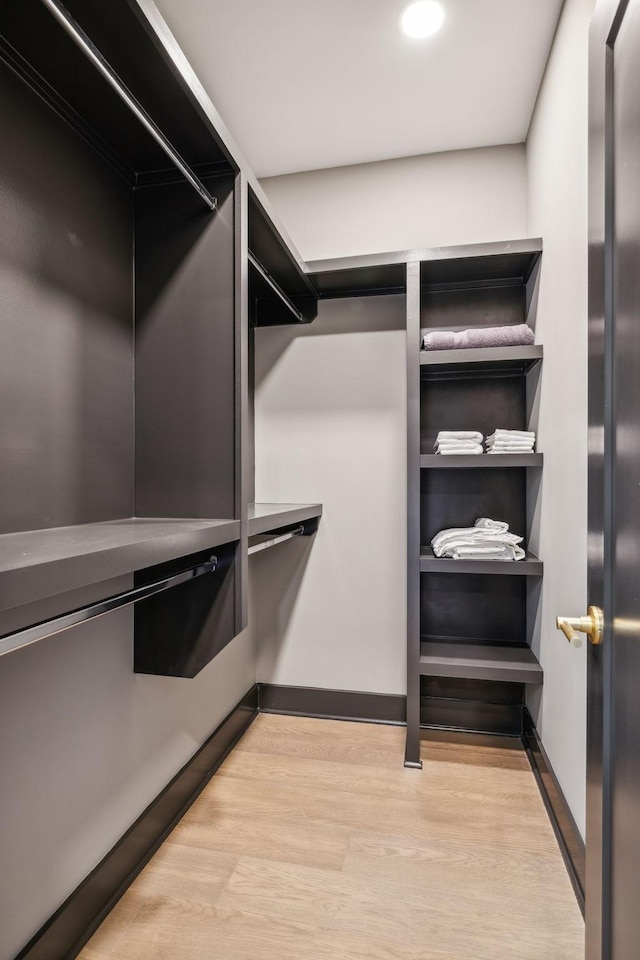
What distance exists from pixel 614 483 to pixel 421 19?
166cm

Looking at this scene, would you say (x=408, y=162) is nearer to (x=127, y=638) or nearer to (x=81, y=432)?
(x=81, y=432)

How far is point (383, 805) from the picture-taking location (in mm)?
1721

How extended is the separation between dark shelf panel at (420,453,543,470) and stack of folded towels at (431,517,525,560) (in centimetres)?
26

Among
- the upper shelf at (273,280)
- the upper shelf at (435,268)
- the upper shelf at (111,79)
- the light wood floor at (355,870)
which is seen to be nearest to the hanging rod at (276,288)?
the upper shelf at (273,280)

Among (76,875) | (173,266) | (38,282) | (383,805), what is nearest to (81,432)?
(38,282)

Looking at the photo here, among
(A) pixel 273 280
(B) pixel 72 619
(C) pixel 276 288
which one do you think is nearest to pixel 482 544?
(C) pixel 276 288

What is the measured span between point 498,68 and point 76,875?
2703 millimetres

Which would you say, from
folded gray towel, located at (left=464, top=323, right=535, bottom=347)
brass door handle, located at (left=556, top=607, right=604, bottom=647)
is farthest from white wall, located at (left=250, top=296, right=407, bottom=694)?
brass door handle, located at (left=556, top=607, right=604, bottom=647)

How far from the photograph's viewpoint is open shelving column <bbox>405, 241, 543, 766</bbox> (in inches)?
79.2

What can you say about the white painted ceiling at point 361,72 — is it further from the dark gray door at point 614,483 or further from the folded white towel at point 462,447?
the folded white towel at point 462,447

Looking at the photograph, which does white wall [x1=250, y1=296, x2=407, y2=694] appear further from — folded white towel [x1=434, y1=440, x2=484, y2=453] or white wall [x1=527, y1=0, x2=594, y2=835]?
white wall [x1=527, y1=0, x2=594, y2=835]

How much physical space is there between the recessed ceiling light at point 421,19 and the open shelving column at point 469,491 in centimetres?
67

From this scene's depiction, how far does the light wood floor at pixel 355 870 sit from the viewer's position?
3.96ft

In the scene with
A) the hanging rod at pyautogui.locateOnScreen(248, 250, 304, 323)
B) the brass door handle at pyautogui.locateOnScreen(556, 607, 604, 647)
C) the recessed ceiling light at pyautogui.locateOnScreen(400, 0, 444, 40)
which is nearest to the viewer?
the brass door handle at pyautogui.locateOnScreen(556, 607, 604, 647)
